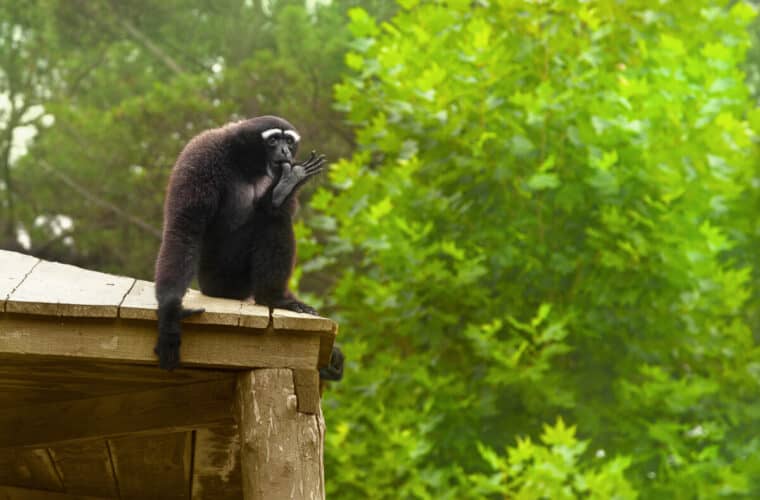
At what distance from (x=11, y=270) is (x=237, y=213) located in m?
0.91

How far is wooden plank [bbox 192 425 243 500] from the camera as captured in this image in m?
4.26

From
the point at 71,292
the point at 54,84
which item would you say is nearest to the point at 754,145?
the point at 71,292

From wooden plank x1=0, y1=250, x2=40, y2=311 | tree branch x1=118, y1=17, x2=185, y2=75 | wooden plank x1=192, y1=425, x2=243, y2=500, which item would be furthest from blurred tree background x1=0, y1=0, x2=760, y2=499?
tree branch x1=118, y1=17, x2=185, y2=75

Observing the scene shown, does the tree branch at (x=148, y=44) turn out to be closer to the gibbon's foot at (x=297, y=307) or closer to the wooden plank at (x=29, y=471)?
the wooden plank at (x=29, y=471)

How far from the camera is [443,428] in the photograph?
8.59 metres

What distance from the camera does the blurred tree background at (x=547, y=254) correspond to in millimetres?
8195

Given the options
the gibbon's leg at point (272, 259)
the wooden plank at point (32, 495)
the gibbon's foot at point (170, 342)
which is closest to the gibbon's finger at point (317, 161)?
the gibbon's leg at point (272, 259)

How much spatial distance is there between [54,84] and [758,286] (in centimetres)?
1007

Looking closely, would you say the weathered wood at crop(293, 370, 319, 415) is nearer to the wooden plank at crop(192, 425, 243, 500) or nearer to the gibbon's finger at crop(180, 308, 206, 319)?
the gibbon's finger at crop(180, 308, 206, 319)

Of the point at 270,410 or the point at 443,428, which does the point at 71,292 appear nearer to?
the point at 270,410

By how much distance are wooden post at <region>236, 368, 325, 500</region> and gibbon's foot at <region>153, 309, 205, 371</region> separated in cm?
24

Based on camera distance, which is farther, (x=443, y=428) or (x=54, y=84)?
(x=54, y=84)

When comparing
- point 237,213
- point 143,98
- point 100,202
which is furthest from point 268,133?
point 100,202

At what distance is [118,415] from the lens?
12.7 ft
